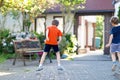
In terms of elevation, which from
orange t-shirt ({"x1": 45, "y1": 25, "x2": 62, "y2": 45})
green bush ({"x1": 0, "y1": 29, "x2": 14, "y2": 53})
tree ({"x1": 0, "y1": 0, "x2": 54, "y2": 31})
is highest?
tree ({"x1": 0, "y1": 0, "x2": 54, "y2": 31})

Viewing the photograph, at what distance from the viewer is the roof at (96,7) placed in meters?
28.0

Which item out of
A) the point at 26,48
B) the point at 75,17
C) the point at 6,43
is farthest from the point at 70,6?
the point at 26,48

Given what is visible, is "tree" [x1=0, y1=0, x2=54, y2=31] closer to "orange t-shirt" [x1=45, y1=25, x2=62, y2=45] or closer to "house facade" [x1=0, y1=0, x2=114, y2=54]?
"house facade" [x1=0, y1=0, x2=114, y2=54]

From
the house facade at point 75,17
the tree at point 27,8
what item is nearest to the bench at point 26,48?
the tree at point 27,8

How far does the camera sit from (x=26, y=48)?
17500 millimetres

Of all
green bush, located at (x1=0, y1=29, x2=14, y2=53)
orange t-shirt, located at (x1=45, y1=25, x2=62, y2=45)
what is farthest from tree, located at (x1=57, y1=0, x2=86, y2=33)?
orange t-shirt, located at (x1=45, y1=25, x2=62, y2=45)

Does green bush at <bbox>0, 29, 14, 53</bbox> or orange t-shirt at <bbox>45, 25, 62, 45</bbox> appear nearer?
orange t-shirt at <bbox>45, 25, 62, 45</bbox>

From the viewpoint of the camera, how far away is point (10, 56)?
20828 mm

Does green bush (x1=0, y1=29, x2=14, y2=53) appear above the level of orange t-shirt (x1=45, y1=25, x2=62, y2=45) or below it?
below

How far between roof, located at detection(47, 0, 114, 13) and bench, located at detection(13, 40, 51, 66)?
10489 millimetres

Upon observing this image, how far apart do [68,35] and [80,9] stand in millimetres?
3541

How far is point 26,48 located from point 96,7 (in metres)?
11.7

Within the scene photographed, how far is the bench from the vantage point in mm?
16391

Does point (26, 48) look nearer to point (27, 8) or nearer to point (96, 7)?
point (27, 8)
